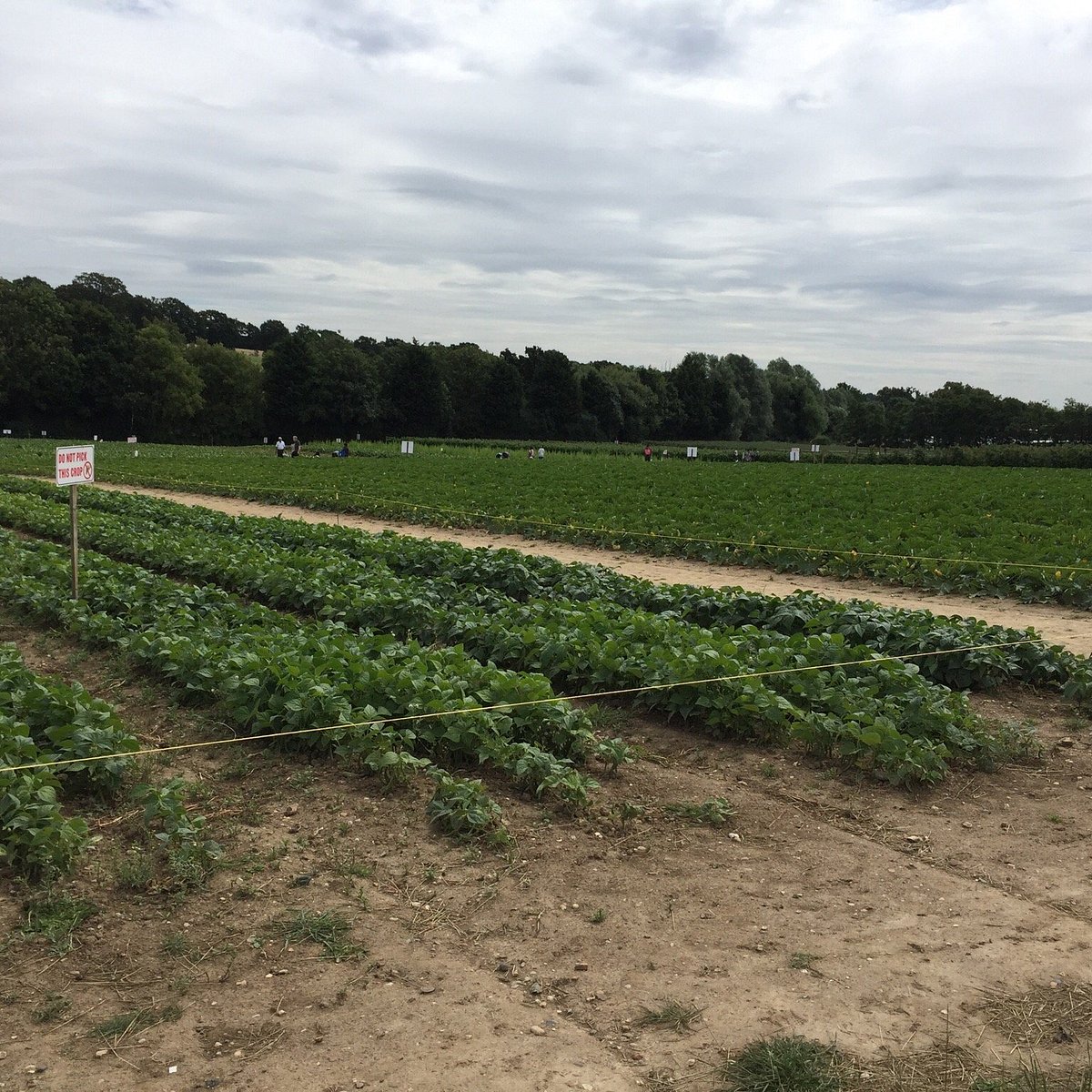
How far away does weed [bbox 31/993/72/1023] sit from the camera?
12.5 feet

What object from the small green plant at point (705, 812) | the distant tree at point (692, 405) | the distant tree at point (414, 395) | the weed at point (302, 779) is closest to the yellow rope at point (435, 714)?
the weed at point (302, 779)

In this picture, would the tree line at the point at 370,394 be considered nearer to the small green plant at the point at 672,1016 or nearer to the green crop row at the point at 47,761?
the green crop row at the point at 47,761

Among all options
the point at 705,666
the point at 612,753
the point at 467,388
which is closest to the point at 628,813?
the point at 612,753

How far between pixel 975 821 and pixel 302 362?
88288mm

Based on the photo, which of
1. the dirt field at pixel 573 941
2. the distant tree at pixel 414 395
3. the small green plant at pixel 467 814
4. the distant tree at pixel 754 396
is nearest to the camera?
the dirt field at pixel 573 941

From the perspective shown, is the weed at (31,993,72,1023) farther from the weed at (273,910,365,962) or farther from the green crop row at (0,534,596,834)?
the green crop row at (0,534,596,834)

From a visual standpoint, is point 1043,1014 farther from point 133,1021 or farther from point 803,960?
point 133,1021

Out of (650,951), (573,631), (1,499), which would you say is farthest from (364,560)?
(1,499)

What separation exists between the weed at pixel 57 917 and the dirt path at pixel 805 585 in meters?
8.29

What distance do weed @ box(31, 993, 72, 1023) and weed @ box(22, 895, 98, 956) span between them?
1.11 ft

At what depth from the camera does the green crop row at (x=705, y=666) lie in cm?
669

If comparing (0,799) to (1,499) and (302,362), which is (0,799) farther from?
(302,362)

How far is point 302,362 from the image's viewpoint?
88500 millimetres

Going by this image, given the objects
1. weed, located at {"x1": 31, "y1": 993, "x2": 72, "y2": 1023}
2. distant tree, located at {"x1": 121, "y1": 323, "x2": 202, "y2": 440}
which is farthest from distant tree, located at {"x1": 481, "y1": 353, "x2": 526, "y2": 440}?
weed, located at {"x1": 31, "y1": 993, "x2": 72, "y2": 1023}
